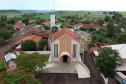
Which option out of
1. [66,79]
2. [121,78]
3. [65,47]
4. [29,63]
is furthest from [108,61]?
[29,63]

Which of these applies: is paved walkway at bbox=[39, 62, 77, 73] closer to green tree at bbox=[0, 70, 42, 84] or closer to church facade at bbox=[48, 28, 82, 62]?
church facade at bbox=[48, 28, 82, 62]

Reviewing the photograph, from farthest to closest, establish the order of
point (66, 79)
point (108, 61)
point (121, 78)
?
point (66, 79) → point (121, 78) → point (108, 61)

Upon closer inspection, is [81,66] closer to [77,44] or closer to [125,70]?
[77,44]

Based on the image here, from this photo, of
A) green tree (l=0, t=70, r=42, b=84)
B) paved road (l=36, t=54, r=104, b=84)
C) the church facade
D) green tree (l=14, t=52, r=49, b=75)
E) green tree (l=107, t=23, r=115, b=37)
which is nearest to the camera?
green tree (l=0, t=70, r=42, b=84)

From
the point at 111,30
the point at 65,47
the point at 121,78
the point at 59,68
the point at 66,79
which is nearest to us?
the point at 121,78

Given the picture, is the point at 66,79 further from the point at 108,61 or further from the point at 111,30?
the point at 111,30

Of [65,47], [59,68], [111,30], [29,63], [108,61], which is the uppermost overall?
[111,30]

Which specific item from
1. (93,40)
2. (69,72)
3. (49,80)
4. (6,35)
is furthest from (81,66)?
(6,35)

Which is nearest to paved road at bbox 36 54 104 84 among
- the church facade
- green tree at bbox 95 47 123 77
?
green tree at bbox 95 47 123 77

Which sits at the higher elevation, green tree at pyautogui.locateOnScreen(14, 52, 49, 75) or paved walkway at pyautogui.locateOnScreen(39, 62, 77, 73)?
green tree at pyautogui.locateOnScreen(14, 52, 49, 75)

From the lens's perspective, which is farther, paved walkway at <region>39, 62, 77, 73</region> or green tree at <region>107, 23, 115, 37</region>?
green tree at <region>107, 23, 115, 37</region>
